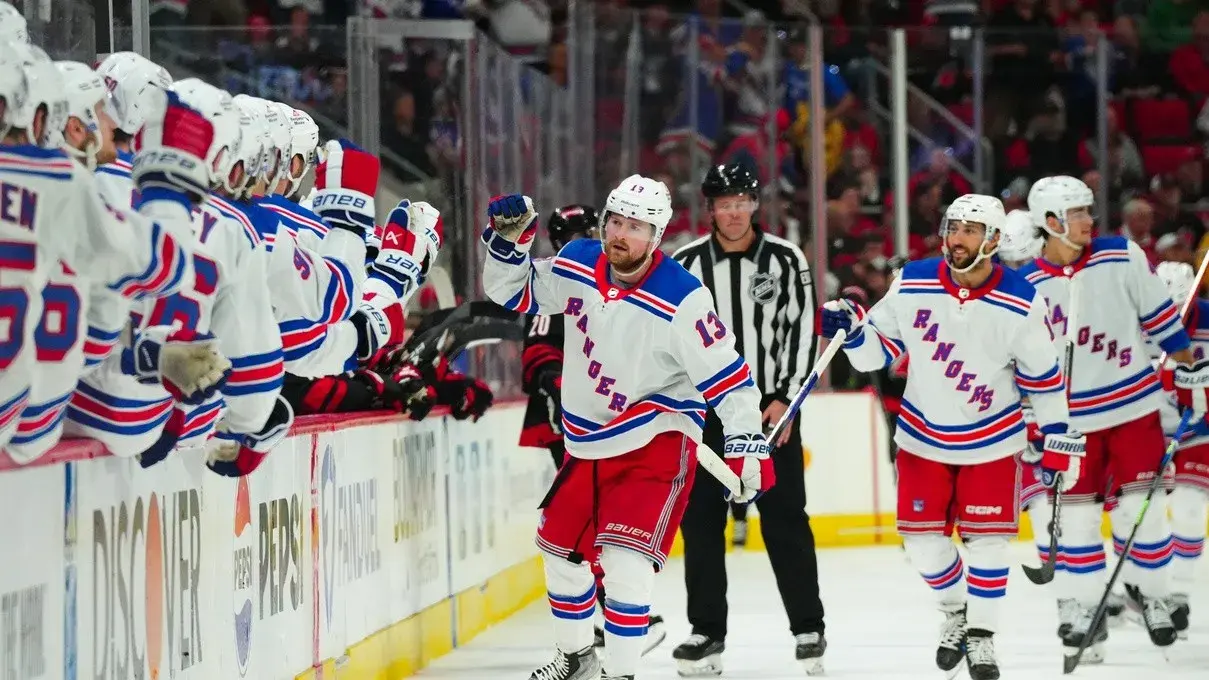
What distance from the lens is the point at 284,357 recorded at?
4168mm

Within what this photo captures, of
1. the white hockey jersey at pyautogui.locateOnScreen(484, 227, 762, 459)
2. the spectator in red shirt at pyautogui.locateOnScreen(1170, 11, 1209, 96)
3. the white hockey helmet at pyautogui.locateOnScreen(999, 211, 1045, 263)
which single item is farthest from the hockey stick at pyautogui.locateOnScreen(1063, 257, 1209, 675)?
the spectator in red shirt at pyautogui.locateOnScreen(1170, 11, 1209, 96)

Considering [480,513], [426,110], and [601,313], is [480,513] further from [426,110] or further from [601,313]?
[601,313]

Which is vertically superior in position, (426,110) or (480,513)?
(426,110)

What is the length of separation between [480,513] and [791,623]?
162 centimetres

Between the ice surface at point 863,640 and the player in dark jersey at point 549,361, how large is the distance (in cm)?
76

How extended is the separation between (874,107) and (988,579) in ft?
19.0

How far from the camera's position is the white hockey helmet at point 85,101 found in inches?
132

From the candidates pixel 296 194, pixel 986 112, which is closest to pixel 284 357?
pixel 296 194

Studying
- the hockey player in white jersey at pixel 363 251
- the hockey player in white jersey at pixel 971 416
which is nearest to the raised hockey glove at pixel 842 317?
the hockey player in white jersey at pixel 971 416

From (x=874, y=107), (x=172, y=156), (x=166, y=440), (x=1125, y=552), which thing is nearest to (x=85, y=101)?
(x=172, y=156)

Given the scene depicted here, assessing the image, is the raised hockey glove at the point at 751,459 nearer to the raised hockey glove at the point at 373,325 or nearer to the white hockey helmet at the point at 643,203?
the white hockey helmet at the point at 643,203

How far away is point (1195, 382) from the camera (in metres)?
6.66

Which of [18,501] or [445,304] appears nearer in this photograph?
[18,501]

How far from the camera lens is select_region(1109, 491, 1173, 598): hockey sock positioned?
6.59 m
